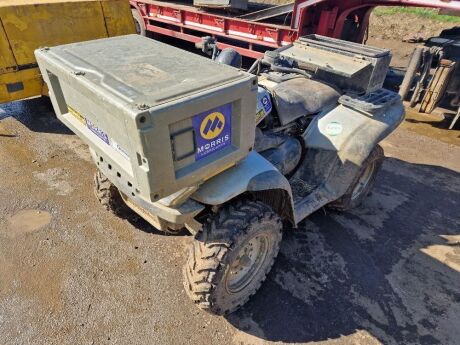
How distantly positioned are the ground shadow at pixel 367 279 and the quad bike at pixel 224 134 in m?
0.28

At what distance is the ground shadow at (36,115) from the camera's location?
18.4 ft

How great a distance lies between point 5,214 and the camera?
12.3ft

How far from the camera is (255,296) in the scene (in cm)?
293

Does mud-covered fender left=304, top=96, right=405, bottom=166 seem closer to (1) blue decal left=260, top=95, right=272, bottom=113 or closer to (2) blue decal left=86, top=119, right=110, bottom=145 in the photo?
(1) blue decal left=260, top=95, right=272, bottom=113

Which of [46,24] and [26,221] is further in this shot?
[46,24]

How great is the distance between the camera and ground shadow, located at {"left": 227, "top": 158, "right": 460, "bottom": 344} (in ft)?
8.94

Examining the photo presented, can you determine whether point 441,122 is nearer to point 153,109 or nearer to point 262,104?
point 262,104

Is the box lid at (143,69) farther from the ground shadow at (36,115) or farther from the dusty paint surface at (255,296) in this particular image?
the ground shadow at (36,115)

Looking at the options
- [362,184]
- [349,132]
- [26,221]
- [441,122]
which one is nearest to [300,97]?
[349,132]

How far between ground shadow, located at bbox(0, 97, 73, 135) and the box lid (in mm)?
3669

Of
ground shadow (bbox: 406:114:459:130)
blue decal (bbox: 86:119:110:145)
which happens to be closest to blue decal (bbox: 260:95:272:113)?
blue decal (bbox: 86:119:110:145)

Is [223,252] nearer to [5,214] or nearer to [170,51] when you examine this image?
[170,51]

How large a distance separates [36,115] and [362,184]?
221 inches

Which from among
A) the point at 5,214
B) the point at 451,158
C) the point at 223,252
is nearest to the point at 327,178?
the point at 223,252
